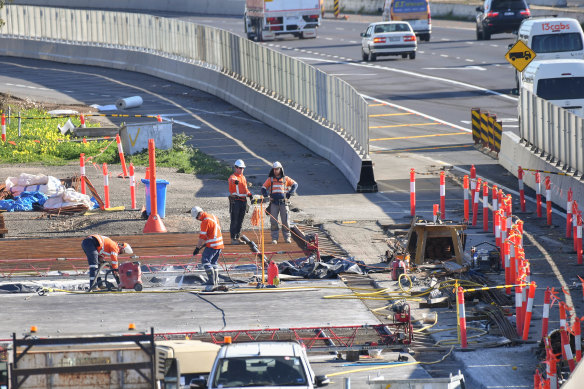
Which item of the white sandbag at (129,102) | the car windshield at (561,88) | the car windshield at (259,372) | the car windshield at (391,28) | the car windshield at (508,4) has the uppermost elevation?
the car windshield at (508,4)

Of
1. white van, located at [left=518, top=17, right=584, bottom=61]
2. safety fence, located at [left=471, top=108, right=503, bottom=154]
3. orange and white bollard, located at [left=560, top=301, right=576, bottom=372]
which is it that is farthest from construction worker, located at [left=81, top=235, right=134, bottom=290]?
white van, located at [left=518, top=17, right=584, bottom=61]

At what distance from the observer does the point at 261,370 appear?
12836mm

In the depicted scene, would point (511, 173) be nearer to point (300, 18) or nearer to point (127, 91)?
point (127, 91)

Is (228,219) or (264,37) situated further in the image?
(264,37)

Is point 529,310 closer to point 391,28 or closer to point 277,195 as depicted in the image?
point 277,195

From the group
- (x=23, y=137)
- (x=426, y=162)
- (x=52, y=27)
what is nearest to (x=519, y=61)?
(x=426, y=162)

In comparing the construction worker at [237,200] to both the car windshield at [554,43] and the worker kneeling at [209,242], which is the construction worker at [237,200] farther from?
the car windshield at [554,43]

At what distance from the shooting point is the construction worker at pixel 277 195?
77.0ft

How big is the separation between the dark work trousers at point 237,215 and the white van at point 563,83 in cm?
1270

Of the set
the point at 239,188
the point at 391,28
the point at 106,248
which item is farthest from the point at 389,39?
the point at 106,248

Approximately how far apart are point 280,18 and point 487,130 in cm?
3045

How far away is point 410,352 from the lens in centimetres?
1614

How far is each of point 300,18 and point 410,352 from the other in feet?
160

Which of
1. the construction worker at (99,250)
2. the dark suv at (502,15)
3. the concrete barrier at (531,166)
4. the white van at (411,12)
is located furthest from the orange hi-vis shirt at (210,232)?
the white van at (411,12)
